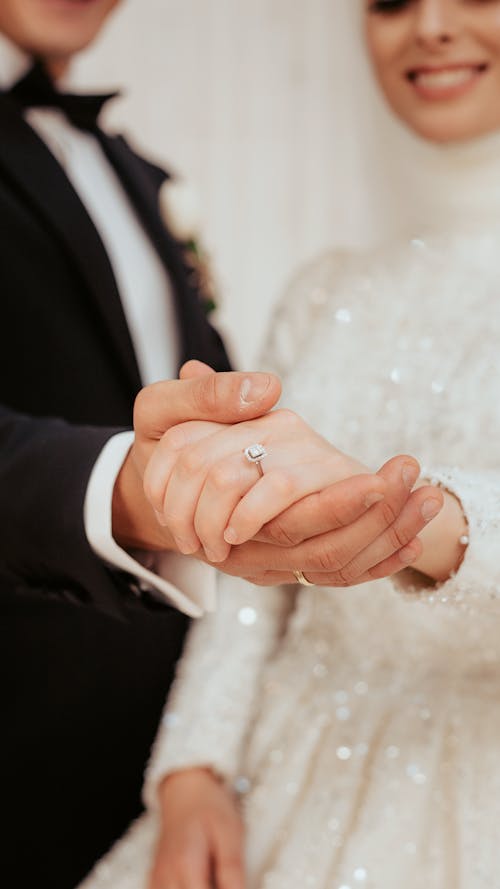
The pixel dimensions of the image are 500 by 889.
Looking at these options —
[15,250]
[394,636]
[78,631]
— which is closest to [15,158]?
[15,250]

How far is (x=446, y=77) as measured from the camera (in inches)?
36.8

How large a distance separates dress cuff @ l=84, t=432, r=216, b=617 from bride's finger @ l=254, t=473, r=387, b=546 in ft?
0.53

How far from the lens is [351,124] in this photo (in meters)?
2.17

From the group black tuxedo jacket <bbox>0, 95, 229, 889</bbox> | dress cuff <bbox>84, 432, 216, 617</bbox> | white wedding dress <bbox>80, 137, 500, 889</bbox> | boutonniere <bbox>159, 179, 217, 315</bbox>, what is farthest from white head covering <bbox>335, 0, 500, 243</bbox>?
dress cuff <bbox>84, 432, 216, 617</bbox>

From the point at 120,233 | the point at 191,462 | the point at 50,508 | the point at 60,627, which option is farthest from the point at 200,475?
the point at 120,233

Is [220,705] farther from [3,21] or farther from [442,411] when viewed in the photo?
[3,21]

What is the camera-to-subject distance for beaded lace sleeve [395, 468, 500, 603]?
2.19ft

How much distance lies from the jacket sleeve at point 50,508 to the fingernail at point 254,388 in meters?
0.20

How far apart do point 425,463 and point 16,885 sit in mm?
626

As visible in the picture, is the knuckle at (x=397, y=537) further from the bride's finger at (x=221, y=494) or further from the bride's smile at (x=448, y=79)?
the bride's smile at (x=448, y=79)

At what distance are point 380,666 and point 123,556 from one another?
309 mm

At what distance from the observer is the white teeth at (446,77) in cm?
93

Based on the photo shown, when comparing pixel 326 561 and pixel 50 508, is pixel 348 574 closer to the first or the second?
pixel 326 561

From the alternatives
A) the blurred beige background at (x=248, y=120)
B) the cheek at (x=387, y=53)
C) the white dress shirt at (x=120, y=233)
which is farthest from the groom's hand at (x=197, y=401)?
the blurred beige background at (x=248, y=120)
